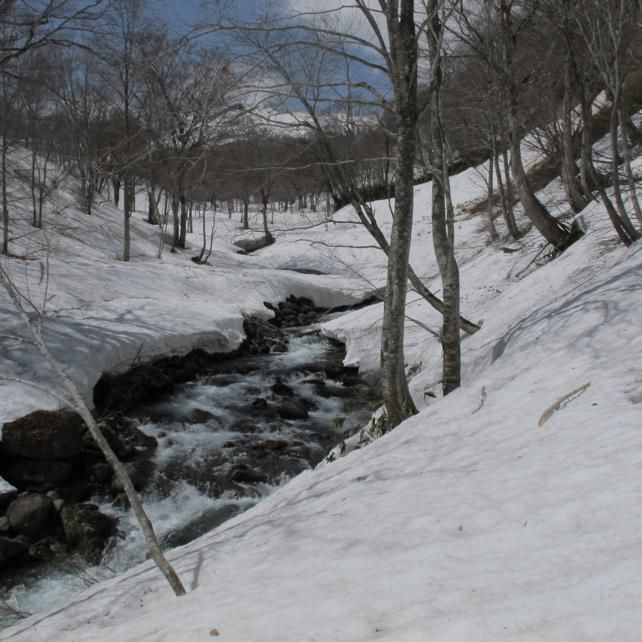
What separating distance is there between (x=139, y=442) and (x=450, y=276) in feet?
16.3

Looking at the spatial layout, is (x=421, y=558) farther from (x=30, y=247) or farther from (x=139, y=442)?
(x=30, y=247)

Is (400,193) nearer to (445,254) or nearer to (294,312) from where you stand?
(445,254)

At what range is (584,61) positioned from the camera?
8430 mm

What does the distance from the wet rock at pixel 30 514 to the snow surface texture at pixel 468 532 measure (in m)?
2.14

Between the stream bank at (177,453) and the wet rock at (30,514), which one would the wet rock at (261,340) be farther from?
the wet rock at (30,514)

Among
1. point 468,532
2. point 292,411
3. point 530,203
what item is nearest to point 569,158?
point 530,203

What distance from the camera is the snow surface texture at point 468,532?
176 cm

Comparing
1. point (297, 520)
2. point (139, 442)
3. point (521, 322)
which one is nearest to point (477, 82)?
point (521, 322)

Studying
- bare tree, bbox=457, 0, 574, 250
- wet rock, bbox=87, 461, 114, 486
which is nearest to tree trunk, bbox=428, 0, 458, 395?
bare tree, bbox=457, 0, 574, 250

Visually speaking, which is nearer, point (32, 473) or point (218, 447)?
point (32, 473)

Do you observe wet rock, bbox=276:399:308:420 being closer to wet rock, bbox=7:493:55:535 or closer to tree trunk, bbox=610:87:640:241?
wet rock, bbox=7:493:55:535

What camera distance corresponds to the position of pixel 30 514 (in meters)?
5.27

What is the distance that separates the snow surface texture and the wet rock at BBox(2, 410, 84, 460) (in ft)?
10.5

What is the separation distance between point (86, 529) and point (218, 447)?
243cm
